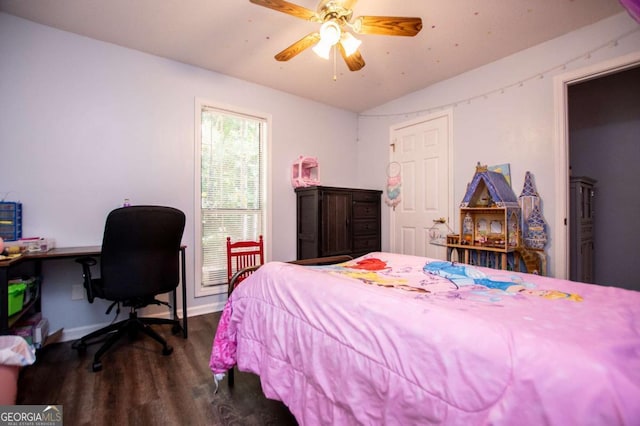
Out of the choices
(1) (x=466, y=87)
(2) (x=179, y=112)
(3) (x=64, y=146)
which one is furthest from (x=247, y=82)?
(1) (x=466, y=87)

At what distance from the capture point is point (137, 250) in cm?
206

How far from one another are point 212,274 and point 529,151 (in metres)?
3.37

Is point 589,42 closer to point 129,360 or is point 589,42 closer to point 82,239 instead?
point 129,360

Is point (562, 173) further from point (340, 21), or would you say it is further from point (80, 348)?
point (80, 348)

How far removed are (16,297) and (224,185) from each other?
6.07 ft

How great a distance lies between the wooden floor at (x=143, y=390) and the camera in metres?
1.49

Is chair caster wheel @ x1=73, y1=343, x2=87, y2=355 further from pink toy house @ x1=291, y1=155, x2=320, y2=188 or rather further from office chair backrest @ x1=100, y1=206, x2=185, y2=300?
pink toy house @ x1=291, y1=155, x2=320, y2=188

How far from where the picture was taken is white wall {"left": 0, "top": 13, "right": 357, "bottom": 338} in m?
2.29

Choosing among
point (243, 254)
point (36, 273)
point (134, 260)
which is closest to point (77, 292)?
point (36, 273)

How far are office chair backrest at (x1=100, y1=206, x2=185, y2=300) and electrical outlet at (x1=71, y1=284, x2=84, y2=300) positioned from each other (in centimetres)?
72

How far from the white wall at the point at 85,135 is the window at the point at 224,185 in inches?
4.6

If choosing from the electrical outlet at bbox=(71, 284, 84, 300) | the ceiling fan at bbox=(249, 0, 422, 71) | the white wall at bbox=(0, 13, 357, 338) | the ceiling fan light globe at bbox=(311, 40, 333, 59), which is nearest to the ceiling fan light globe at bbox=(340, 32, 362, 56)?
the ceiling fan at bbox=(249, 0, 422, 71)

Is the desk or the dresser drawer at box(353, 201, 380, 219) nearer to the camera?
the desk

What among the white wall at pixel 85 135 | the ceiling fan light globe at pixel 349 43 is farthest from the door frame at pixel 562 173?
the white wall at pixel 85 135
